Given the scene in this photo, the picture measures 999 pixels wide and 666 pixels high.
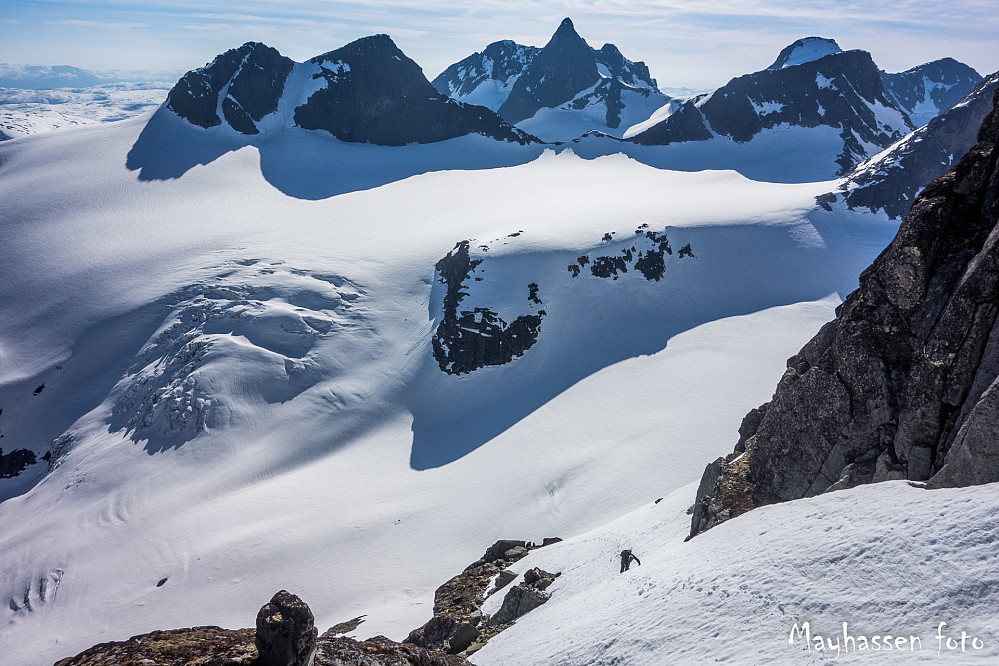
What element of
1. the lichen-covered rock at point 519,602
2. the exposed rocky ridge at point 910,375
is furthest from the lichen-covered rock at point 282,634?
the exposed rocky ridge at point 910,375

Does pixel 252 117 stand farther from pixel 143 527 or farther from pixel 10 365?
pixel 143 527

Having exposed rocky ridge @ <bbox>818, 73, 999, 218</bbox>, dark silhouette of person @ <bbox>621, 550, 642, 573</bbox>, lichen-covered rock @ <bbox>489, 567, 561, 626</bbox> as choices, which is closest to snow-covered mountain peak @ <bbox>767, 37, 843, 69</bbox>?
exposed rocky ridge @ <bbox>818, 73, 999, 218</bbox>

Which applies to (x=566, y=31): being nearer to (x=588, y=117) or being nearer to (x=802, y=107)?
(x=588, y=117)

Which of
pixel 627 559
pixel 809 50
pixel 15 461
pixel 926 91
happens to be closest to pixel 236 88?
pixel 15 461

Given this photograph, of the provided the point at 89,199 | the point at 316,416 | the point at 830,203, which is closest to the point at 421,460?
the point at 316,416

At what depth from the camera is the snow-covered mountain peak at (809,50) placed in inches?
5310

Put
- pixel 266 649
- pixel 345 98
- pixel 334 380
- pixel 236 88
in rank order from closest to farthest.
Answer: pixel 266 649 < pixel 334 380 < pixel 236 88 < pixel 345 98

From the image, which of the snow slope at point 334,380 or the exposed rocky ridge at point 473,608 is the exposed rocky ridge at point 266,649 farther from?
the snow slope at point 334,380

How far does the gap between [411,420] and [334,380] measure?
10318 millimetres

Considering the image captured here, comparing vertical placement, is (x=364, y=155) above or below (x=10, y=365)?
above

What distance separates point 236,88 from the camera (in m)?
112

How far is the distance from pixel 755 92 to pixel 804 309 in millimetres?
85208

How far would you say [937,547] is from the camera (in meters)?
10.8

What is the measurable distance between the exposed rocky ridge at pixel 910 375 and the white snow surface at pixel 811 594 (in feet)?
4.66
